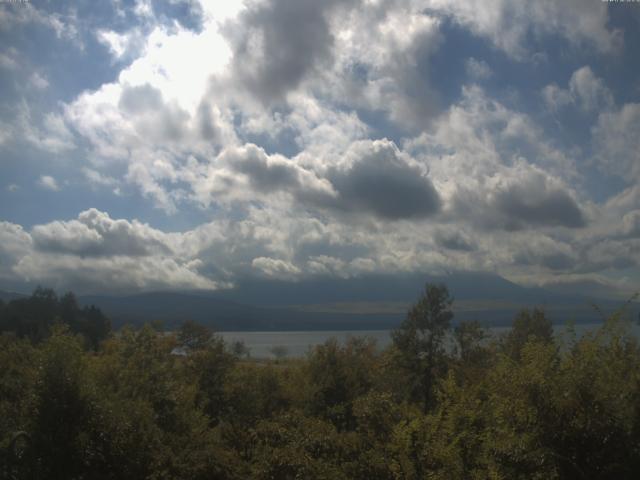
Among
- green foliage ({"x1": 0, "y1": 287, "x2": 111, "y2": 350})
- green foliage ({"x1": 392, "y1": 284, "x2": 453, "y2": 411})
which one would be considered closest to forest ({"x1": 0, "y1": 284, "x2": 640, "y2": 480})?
green foliage ({"x1": 392, "y1": 284, "x2": 453, "y2": 411})

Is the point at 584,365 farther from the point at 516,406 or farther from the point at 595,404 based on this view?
the point at 516,406

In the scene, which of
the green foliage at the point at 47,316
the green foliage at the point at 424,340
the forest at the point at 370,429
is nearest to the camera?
the forest at the point at 370,429

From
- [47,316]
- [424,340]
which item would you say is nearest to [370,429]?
[424,340]

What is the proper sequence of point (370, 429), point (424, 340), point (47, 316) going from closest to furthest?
point (370, 429), point (424, 340), point (47, 316)

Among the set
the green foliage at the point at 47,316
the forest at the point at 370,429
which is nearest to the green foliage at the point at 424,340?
the forest at the point at 370,429

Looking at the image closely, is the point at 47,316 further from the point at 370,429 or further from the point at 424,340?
the point at 370,429

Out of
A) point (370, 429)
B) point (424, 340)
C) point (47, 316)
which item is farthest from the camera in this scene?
point (47, 316)

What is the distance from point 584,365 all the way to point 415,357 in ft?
91.5

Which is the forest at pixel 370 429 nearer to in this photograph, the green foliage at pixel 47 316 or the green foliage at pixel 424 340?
the green foliage at pixel 424 340

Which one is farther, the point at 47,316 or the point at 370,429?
the point at 47,316

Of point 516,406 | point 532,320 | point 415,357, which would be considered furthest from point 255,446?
point 532,320

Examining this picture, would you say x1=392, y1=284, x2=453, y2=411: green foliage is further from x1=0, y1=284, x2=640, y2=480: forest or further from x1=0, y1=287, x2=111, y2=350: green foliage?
x1=0, y1=287, x2=111, y2=350: green foliage

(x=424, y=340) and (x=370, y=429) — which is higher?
(x=424, y=340)

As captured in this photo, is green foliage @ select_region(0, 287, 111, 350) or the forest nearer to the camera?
the forest
